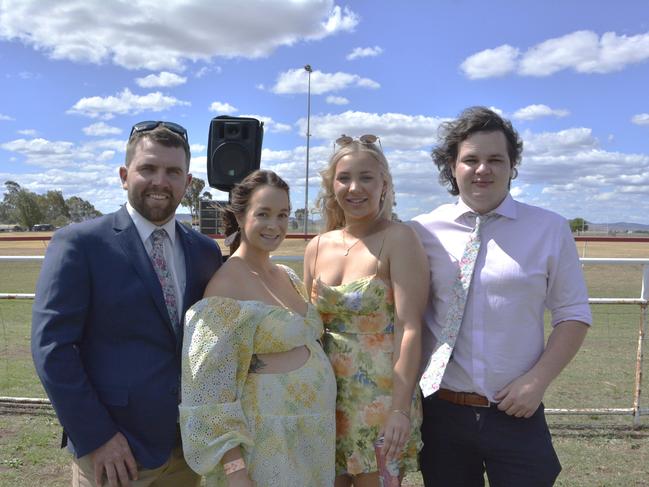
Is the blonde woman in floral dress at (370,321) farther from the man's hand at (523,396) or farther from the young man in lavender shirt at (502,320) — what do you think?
the man's hand at (523,396)

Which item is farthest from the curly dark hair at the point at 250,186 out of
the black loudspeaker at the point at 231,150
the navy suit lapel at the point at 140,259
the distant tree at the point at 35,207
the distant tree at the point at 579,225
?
the distant tree at the point at 35,207

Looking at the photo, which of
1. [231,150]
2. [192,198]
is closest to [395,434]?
[231,150]

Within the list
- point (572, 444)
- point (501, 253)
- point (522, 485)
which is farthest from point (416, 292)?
point (572, 444)

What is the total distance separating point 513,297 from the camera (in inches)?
83.9

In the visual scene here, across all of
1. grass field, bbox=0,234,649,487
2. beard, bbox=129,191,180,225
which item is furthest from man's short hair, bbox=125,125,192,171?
grass field, bbox=0,234,649,487

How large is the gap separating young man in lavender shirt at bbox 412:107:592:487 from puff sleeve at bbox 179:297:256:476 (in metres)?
0.87

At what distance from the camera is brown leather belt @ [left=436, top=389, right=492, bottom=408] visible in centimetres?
217

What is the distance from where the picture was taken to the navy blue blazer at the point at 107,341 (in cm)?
192

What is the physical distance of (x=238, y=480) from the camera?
1.96 metres

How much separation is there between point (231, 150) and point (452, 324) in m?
1.52

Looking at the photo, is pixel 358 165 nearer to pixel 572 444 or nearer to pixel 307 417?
pixel 307 417

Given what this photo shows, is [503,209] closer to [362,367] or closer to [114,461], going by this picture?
[362,367]

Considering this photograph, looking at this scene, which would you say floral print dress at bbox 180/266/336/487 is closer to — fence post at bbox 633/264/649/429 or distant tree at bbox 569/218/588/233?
fence post at bbox 633/264/649/429

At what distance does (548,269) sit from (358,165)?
862mm
